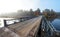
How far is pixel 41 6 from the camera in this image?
11.1 feet

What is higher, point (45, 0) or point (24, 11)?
point (45, 0)

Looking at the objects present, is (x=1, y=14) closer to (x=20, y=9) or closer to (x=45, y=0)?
(x=20, y=9)

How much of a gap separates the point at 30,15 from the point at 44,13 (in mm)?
381

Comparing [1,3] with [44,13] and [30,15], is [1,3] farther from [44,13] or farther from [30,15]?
[44,13]

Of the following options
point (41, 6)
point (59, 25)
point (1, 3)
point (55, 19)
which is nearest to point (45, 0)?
point (41, 6)

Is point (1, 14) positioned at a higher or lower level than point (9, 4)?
lower

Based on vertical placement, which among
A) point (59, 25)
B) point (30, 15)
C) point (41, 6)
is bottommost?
point (59, 25)

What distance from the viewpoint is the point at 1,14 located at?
3.36 meters

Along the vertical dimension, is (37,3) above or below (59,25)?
above

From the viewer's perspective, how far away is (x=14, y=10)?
3324 millimetres

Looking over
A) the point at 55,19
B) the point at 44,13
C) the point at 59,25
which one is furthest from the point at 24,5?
the point at 59,25

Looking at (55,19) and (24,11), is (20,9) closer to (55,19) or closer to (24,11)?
(24,11)

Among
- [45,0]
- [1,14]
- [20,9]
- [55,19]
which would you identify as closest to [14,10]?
[20,9]

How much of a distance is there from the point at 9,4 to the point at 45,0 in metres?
1.00
